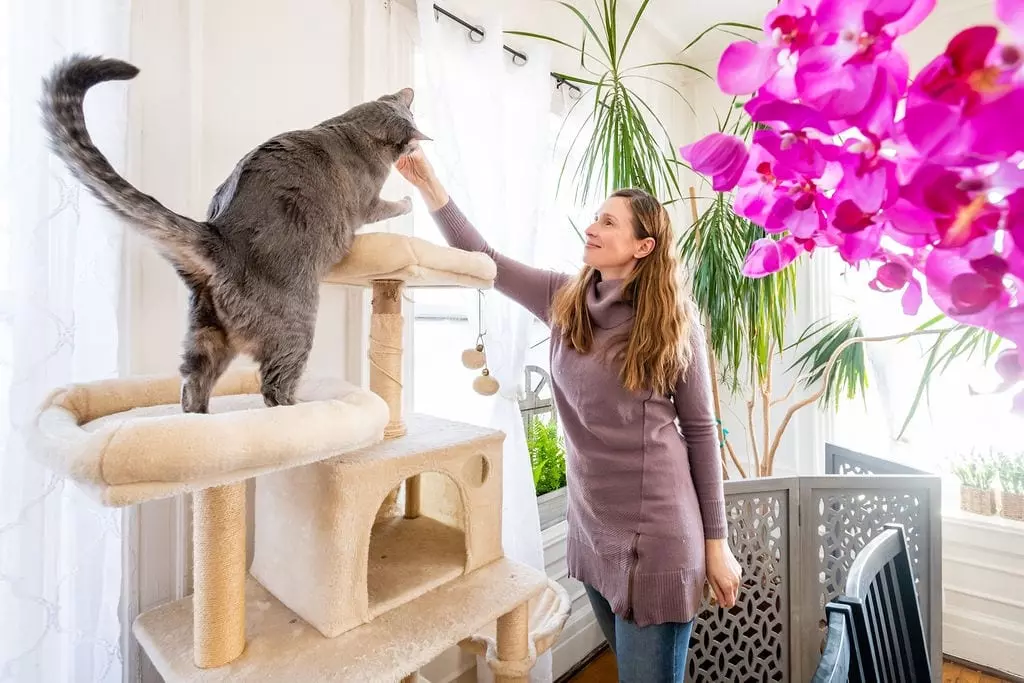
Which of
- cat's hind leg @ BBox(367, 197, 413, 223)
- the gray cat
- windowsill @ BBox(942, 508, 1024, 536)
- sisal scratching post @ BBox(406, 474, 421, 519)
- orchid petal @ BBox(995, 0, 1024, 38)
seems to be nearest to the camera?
orchid petal @ BBox(995, 0, 1024, 38)

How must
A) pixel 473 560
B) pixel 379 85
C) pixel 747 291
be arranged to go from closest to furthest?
pixel 473 560 < pixel 379 85 < pixel 747 291

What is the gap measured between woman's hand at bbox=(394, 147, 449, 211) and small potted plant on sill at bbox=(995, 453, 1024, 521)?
2470 millimetres

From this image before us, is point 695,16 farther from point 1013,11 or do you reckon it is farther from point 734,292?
point 1013,11

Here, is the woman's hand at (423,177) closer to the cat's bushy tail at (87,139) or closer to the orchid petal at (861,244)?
the cat's bushy tail at (87,139)

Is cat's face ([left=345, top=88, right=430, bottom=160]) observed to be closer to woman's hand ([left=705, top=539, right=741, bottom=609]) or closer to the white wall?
woman's hand ([left=705, top=539, right=741, bottom=609])

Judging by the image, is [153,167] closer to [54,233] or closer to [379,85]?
[54,233]

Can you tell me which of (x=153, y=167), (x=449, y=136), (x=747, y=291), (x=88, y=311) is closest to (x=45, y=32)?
(x=153, y=167)

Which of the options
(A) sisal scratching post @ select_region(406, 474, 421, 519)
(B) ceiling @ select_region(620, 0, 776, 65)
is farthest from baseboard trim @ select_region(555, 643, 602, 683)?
(B) ceiling @ select_region(620, 0, 776, 65)

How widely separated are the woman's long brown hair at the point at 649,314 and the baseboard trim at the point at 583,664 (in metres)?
1.38

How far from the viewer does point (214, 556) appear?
730mm

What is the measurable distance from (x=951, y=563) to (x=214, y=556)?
2.72m

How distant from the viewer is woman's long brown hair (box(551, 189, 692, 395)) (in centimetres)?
106

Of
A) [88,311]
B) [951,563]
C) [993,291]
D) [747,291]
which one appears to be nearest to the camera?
[993,291]

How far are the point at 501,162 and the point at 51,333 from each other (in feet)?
3.71
